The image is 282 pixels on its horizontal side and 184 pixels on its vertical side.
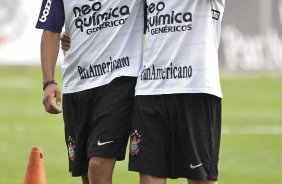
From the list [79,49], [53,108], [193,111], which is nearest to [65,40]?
[79,49]

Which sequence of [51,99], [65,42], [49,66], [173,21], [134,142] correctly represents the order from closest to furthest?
[173,21]
[134,142]
[51,99]
[49,66]
[65,42]

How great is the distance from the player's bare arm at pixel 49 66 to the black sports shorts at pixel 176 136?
606 mm

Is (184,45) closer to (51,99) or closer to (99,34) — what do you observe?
(99,34)

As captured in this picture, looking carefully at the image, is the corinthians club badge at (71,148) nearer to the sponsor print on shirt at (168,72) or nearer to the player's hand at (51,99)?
the player's hand at (51,99)

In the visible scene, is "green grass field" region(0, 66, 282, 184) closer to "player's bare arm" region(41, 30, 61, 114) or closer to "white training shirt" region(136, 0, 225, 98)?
"player's bare arm" region(41, 30, 61, 114)

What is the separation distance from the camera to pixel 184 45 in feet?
24.0

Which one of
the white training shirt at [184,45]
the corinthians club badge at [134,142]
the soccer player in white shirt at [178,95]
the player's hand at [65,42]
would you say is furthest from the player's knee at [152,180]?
the player's hand at [65,42]

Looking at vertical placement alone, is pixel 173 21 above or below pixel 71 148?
above

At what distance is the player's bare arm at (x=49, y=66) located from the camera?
7555 mm

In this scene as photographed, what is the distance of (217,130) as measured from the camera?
7504 mm

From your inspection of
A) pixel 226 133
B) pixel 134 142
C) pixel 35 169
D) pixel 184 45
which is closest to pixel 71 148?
pixel 35 169

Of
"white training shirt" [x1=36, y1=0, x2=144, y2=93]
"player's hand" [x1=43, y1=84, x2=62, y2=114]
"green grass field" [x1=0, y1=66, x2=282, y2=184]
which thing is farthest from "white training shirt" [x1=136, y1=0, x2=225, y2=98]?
"green grass field" [x1=0, y1=66, x2=282, y2=184]

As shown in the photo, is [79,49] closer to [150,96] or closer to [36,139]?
[150,96]

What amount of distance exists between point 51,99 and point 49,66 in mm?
269
